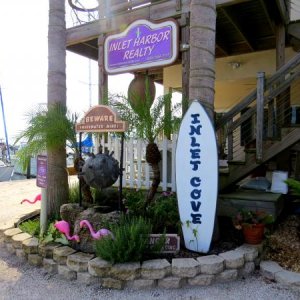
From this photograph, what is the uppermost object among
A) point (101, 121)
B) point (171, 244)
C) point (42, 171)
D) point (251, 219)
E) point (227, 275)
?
point (101, 121)

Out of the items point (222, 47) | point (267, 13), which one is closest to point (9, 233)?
point (267, 13)

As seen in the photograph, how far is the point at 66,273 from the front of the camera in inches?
137

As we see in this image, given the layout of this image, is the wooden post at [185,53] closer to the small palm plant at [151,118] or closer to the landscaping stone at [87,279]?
the small palm plant at [151,118]

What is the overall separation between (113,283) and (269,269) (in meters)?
1.68

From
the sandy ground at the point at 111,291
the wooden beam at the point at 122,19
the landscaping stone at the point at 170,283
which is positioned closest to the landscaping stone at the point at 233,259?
the sandy ground at the point at 111,291

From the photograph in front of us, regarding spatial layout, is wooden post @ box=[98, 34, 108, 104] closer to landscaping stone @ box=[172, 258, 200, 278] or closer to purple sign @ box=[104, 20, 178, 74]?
purple sign @ box=[104, 20, 178, 74]

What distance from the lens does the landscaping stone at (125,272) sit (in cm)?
318

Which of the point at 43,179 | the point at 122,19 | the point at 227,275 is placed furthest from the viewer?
the point at 122,19

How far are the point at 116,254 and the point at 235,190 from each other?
258 cm

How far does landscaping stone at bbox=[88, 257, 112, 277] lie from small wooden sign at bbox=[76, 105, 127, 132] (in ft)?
5.15

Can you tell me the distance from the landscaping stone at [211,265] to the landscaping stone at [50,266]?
5.43 ft

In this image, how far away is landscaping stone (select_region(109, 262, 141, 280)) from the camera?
10.4ft

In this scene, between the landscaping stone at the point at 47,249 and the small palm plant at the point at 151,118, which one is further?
the small palm plant at the point at 151,118

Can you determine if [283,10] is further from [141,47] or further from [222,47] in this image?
[141,47]
